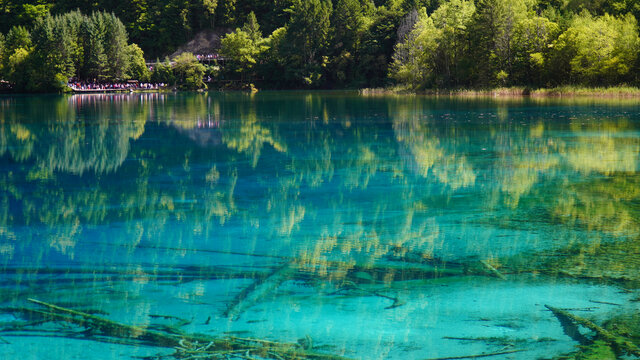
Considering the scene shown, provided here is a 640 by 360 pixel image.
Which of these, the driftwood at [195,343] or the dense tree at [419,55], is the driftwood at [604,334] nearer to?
the driftwood at [195,343]

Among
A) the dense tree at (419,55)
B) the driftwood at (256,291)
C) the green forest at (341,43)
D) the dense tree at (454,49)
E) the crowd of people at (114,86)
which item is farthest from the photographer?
the crowd of people at (114,86)

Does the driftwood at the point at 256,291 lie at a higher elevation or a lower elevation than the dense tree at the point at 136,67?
lower

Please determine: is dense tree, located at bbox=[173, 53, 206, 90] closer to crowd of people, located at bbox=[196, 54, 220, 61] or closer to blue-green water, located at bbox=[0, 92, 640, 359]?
crowd of people, located at bbox=[196, 54, 220, 61]

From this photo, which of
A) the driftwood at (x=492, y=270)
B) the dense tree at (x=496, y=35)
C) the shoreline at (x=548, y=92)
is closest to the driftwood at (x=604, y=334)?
the driftwood at (x=492, y=270)

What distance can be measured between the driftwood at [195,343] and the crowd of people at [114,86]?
80.1 m

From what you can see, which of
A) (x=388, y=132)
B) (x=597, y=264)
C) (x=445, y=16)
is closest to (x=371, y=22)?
(x=445, y=16)

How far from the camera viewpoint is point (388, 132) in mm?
21797

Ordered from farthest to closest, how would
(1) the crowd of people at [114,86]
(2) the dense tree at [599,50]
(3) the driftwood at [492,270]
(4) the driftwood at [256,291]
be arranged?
(1) the crowd of people at [114,86]
(2) the dense tree at [599,50]
(3) the driftwood at [492,270]
(4) the driftwood at [256,291]

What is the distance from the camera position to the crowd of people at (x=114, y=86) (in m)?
82.4

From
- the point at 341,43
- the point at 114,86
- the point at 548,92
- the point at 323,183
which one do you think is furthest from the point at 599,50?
the point at 114,86

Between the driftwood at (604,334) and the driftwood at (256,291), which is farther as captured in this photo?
the driftwood at (256,291)

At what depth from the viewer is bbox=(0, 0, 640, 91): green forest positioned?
173ft

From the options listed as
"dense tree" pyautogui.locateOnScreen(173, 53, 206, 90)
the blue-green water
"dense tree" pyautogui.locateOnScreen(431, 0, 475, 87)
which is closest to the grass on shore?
"dense tree" pyautogui.locateOnScreen(431, 0, 475, 87)

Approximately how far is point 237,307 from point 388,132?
16735mm
